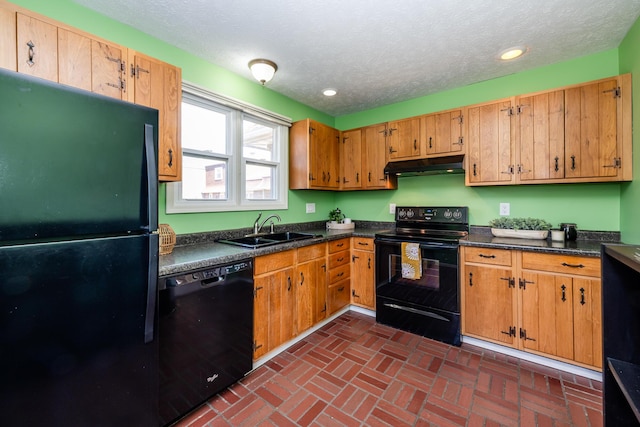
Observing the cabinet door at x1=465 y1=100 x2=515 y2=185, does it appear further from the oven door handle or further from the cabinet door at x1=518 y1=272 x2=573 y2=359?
the cabinet door at x1=518 y1=272 x2=573 y2=359

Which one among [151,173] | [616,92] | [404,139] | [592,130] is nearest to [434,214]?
[404,139]

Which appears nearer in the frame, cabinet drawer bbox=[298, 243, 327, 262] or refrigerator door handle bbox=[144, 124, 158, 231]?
refrigerator door handle bbox=[144, 124, 158, 231]

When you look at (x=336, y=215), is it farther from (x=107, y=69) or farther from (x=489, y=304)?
(x=107, y=69)

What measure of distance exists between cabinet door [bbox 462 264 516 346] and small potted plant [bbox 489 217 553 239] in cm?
47

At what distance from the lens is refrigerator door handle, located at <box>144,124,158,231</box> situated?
48.4 inches

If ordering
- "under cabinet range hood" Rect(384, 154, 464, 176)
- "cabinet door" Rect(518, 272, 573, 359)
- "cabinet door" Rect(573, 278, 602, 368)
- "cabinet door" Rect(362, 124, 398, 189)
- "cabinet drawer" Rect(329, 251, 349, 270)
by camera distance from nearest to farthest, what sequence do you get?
"cabinet door" Rect(573, 278, 602, 368) < "cabinet door" Rect(518, 272, 573, 359) < "under cabinet range hood" Rect(384, 154, 464, 176) < "cabinet drawer" Rect(329, 251, 349, 270) < "cabinet door" Rect(362, 124, 398, 189)

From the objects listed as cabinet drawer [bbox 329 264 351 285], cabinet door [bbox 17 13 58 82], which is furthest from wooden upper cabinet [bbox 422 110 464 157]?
cabinet door [bbox 17 13 58 82]

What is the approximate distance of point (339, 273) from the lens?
2969mm

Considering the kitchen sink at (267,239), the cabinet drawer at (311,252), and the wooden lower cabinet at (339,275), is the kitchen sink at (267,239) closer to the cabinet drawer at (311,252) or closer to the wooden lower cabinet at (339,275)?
the cabinet drawer at (311,252)

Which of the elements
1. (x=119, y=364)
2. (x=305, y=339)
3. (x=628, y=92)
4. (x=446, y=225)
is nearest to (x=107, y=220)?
(x=119, y=364)

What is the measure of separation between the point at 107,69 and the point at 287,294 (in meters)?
2.03

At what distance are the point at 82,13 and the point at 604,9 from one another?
3514mm

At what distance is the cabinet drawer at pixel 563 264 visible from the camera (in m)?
1.91

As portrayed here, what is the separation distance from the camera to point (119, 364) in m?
1.18
